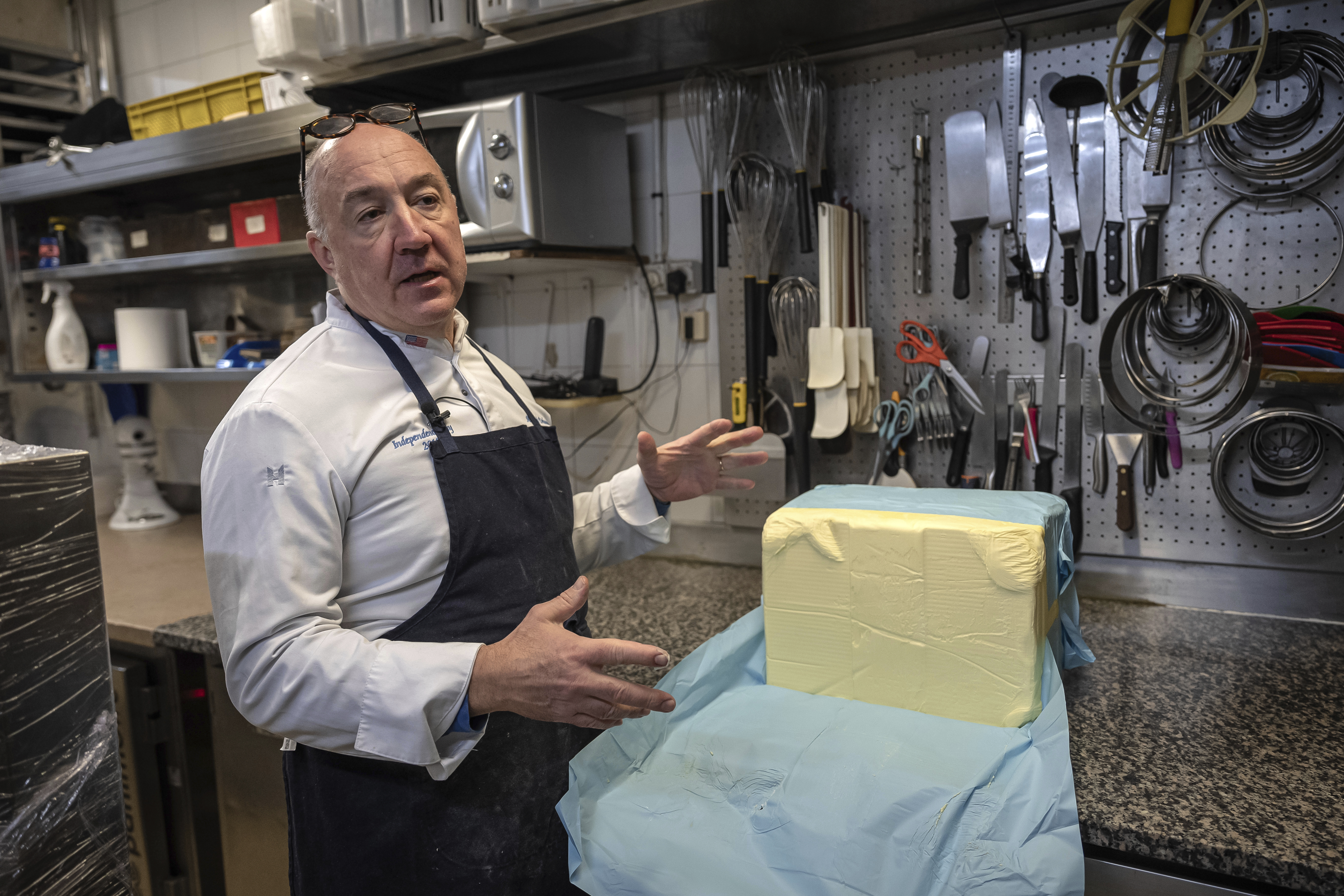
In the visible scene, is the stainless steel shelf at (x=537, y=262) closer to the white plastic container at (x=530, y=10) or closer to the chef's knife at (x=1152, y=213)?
the white plastic container at (x=530, y=10)

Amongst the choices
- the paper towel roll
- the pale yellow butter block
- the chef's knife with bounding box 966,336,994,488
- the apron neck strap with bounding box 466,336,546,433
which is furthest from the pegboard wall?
the paper towel roll

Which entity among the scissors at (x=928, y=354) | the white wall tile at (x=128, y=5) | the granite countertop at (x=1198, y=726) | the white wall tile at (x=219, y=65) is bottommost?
the granite countertop at (x=1198, y=726)

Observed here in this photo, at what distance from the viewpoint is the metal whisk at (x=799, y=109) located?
62.9 inches

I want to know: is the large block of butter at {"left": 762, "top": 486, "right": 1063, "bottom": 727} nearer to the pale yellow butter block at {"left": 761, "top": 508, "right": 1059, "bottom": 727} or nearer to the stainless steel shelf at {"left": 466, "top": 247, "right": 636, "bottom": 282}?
the pale yellow butter block at {"left": 761, "top": 508, "right": 1059, "bottom": 727}

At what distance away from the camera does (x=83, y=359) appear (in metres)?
2.55

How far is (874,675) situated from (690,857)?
0.32 metres

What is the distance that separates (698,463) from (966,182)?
0.80 m

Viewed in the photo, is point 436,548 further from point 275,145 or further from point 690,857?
point 275,145

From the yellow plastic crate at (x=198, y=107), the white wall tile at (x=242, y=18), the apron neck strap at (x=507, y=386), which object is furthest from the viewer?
the white wall tile at (x=242, y=18)

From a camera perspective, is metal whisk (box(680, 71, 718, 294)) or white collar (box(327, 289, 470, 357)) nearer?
white collar (box(327, 289, 470, 357))

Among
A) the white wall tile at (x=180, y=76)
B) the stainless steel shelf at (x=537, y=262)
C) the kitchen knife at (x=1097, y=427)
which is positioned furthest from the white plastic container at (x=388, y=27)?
the kitchen knife at (x=1097, y=427)

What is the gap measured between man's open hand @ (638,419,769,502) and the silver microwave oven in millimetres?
683

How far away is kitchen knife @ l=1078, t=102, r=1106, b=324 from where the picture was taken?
1.43 meters

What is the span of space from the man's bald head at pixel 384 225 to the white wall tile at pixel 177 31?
7.15 ft
